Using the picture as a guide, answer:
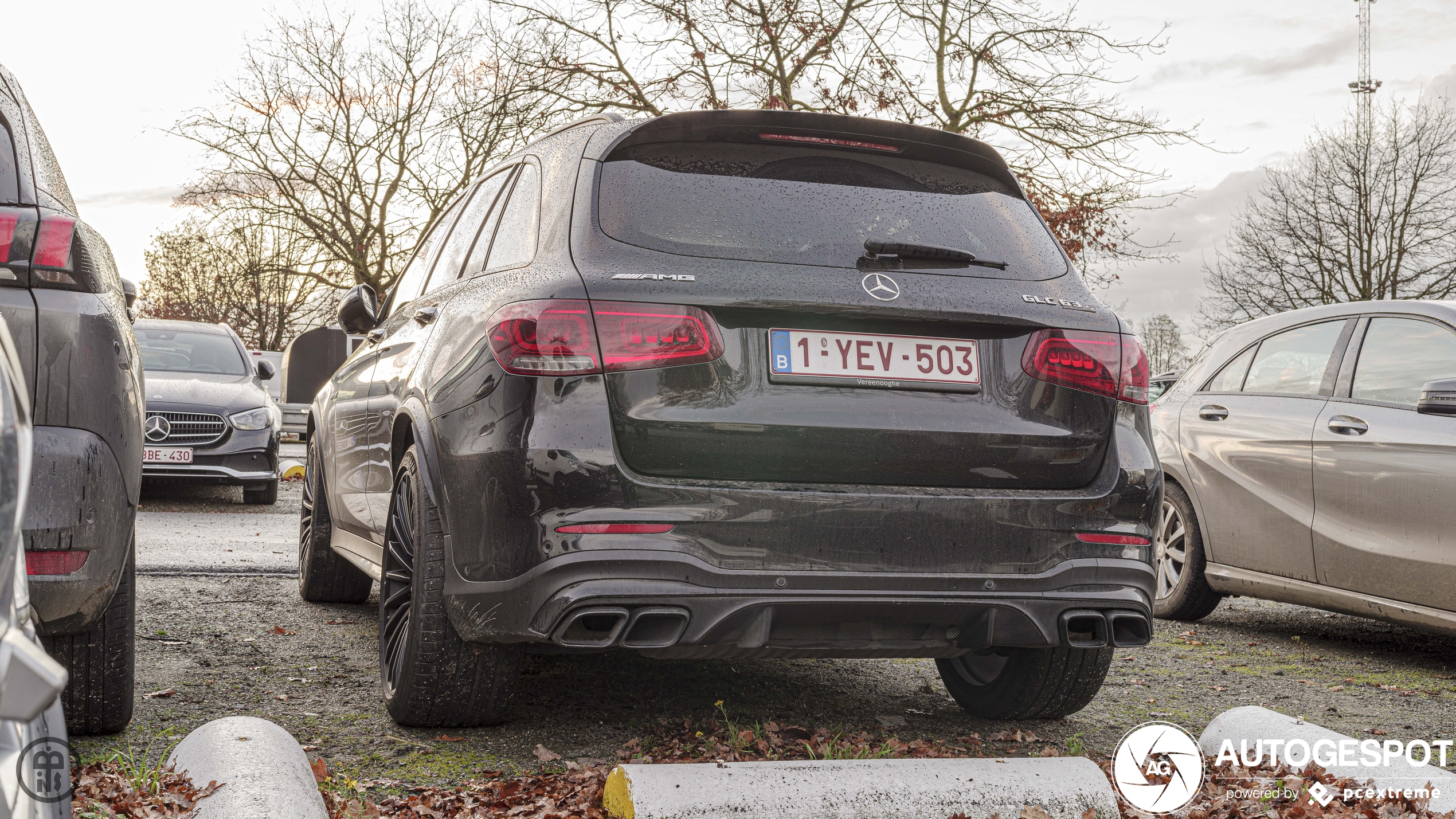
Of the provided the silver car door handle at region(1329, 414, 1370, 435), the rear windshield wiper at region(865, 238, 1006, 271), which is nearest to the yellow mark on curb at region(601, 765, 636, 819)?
the rear windshield wiper at region(865, 238, 1006, 271)

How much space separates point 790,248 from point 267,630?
10.3 feet

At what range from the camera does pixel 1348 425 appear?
5.62 m

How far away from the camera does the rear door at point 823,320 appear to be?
3154 millimetres

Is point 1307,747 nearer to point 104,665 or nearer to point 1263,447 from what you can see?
point 1263,447

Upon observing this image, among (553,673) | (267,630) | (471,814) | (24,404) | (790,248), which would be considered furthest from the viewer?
(267,630)

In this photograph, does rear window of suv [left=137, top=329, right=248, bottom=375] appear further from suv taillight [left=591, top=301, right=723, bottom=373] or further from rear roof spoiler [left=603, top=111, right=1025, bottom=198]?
suv taillight [left=591, top=301, right=723, bottom=373]

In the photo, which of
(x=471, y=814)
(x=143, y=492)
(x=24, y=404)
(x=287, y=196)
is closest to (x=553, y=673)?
(x=471, y=814)

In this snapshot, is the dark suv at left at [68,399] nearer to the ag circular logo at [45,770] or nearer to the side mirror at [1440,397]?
the ag circular logo at [45,770]

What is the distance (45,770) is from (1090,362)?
2.66 meters

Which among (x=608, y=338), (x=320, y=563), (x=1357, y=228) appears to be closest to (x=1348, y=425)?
(x=608, y=338)

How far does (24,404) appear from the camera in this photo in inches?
58.1

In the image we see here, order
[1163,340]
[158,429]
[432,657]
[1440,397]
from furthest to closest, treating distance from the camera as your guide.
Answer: [1163,340], [158,429], [1440,397], [432,657]

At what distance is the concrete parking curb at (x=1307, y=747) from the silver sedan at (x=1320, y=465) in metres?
1.64

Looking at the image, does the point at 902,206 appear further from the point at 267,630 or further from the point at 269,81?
the point at 269,81
